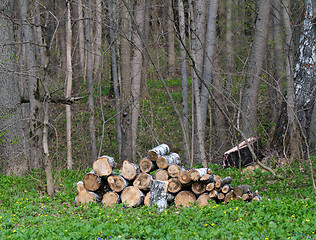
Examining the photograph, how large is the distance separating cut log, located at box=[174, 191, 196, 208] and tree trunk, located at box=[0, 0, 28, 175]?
5.28 meters

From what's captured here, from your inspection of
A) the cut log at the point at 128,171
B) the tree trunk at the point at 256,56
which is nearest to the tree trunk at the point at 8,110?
the cut log at the point at 128,171

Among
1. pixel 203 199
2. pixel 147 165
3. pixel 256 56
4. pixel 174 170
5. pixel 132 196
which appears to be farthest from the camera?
pixel 256 56

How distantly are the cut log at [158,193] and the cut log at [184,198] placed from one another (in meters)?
0.28

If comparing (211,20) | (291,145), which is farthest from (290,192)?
(211,20)

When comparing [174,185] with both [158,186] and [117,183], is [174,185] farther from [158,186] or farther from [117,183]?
[117,183]

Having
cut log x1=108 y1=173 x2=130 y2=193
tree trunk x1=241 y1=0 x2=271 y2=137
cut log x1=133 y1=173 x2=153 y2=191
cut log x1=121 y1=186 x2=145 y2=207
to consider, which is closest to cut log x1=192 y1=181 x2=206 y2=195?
cut log x1=133 y1=173 x2=153 y2=191

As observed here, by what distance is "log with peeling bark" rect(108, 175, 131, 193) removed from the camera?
7.62m

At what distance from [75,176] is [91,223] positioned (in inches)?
162

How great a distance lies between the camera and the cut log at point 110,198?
7.54m

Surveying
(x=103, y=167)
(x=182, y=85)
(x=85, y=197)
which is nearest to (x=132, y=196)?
(x=103, y=167)

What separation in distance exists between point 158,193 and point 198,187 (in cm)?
80

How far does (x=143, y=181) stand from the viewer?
25.2ft

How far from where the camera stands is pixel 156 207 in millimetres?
6984

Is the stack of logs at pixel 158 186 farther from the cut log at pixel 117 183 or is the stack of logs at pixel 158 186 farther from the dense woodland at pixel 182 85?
the dense woodland at pixel 182 85
